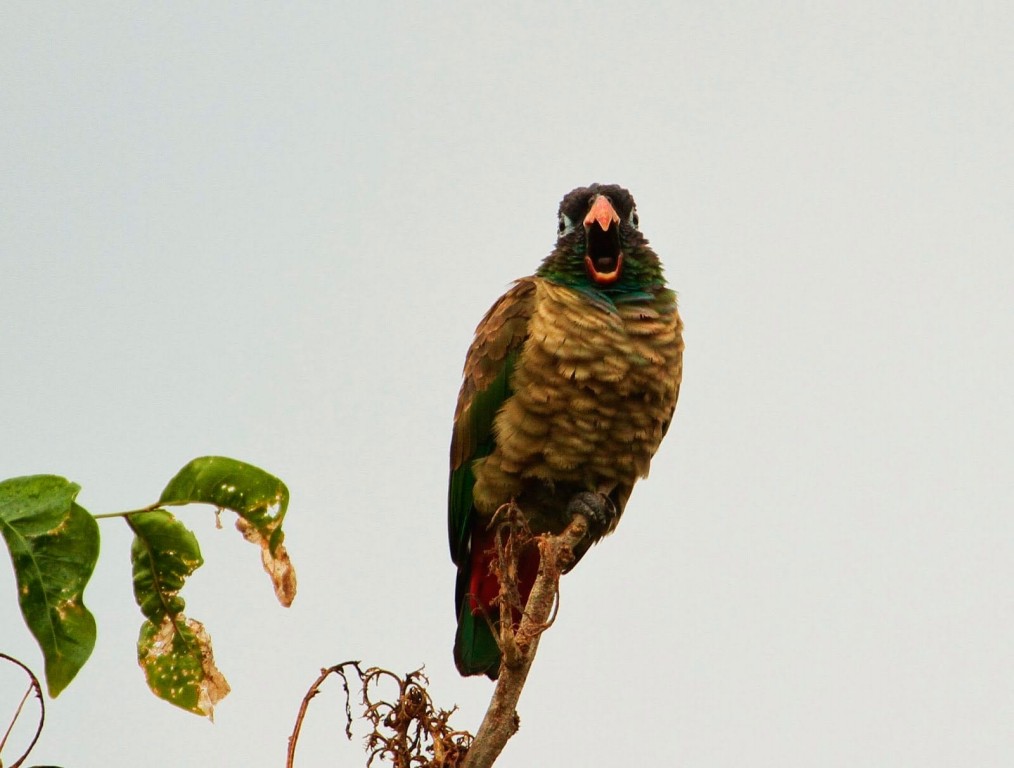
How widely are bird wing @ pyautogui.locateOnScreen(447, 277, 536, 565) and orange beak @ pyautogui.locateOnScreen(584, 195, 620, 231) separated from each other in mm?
453

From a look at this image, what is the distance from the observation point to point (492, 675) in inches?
226

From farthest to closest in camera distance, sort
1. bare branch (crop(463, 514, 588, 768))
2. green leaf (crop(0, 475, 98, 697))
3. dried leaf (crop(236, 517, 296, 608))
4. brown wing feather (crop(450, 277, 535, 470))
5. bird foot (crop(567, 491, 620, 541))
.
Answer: brown wing feather (crop(450, 277, 535, 470)), bird foot (crop(567, 491, 620, 541)), bare branch (crop(463, 514, 588, 768)), dried leaf (crop(236, 517, 296, 608)), green leaf (crop(0, 475, 98, 697))

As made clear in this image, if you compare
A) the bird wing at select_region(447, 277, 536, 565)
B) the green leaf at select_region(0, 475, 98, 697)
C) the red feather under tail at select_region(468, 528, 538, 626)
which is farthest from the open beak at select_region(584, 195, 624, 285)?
the green leaf at select_region(0, 475, 98, 697)

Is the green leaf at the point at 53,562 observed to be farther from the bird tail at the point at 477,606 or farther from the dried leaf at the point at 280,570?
the bird tail at the point at 477,606

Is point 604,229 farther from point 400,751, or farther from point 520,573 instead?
point 400,751

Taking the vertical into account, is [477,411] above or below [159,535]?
above

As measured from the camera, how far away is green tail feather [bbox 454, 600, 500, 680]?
5711mm

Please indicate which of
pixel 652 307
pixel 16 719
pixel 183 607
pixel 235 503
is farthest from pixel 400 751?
pixel 652 307

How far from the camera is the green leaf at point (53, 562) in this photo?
2.24 m

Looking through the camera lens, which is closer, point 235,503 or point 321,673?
point 235,503

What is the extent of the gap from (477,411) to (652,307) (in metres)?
1.04

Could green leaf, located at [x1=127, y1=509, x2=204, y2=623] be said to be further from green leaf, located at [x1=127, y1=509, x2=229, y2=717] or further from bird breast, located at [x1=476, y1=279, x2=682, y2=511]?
bird breast, located at [x1=476, y1=279, x2=682, y2=511]

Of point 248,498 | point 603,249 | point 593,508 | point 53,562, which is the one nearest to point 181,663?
point 248,498

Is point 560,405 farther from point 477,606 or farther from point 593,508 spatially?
point 477,606
